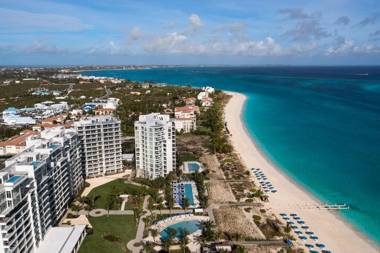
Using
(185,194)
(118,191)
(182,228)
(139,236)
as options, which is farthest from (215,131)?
(139,236)

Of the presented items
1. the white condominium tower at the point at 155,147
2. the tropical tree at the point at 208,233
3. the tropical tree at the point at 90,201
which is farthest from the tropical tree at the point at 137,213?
the white condominium tower at the point at 155,147

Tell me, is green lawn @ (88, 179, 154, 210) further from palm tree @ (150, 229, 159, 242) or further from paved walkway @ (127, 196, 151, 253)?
palm tree @ (150, 229, 159, 242)

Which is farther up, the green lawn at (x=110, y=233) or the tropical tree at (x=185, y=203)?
the tropical tree at (x=185, y=203)

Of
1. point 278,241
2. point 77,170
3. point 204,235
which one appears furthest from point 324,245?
point 77,170

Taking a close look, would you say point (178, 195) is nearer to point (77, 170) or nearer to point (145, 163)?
point (145, 163)

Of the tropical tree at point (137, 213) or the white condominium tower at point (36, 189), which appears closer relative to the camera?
the white condominium tower at point (36, 189)

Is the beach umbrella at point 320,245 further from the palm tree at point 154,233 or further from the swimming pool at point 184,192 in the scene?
the palm tree at point 154,233

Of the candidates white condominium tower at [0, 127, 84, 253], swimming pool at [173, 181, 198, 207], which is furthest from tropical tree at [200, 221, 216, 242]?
white condominium tower at [0, 127, 84, 253]
